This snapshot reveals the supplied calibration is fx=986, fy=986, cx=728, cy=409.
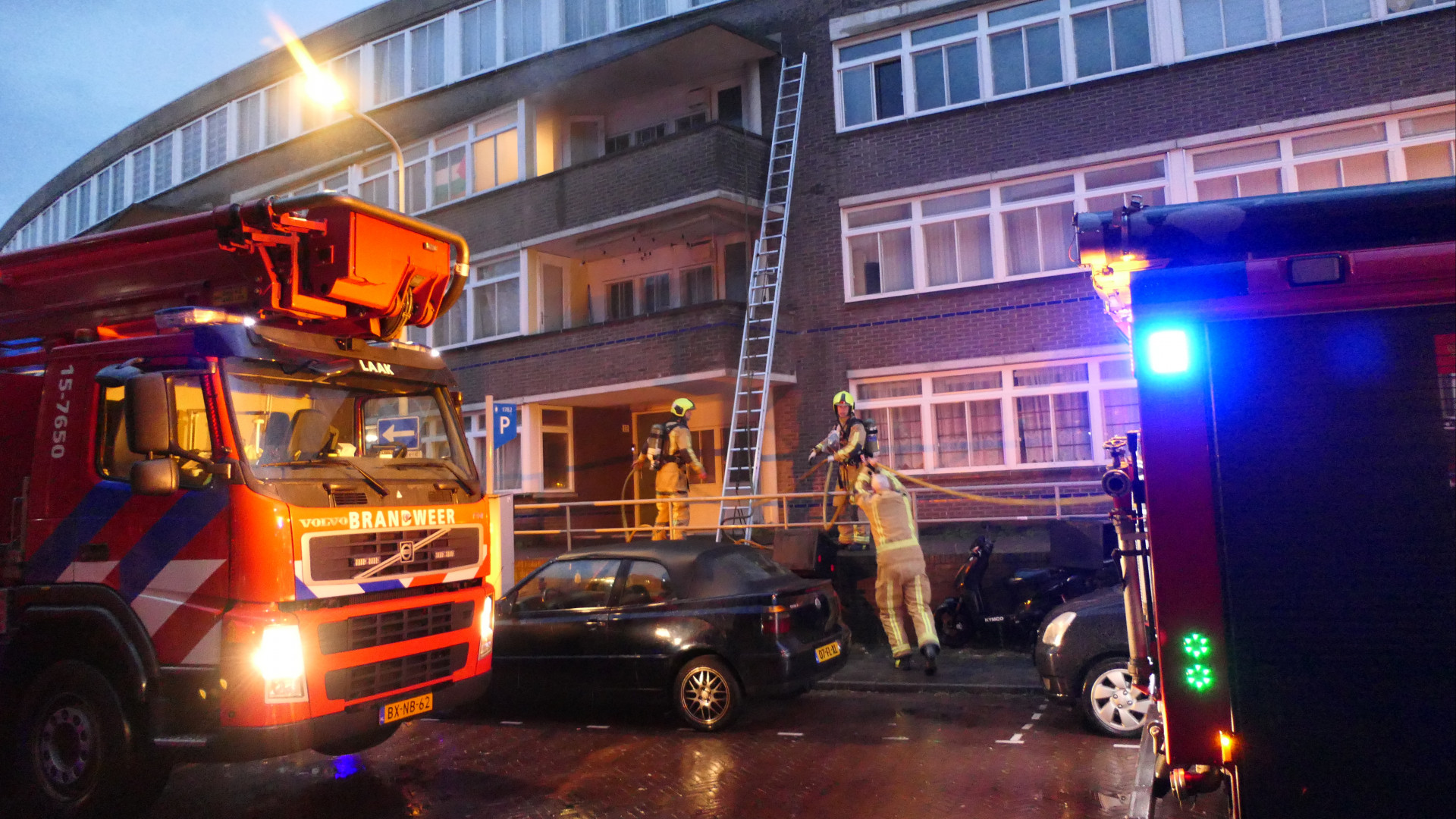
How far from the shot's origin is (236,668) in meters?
5.25

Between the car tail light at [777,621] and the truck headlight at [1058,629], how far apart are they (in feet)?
6.37

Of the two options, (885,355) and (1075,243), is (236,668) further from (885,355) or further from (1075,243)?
(885,355)

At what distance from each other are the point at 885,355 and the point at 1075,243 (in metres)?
11.9

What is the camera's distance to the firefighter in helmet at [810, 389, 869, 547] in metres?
10.7

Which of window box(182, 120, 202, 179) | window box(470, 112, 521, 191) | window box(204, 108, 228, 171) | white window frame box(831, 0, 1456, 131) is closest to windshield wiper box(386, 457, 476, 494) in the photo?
white window frame box(831, 0, 1456, 131)

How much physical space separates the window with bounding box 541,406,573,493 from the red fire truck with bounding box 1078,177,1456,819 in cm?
1621

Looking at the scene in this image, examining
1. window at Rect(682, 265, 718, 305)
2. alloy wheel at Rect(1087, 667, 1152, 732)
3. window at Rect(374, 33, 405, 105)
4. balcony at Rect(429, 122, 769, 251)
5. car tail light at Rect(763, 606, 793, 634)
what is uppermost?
window at Rect(374, 33, 405, 105)

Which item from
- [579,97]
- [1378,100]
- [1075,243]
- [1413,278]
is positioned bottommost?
[1413,278]

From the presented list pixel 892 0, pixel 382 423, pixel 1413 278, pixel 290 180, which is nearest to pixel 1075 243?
pixel 1413 278

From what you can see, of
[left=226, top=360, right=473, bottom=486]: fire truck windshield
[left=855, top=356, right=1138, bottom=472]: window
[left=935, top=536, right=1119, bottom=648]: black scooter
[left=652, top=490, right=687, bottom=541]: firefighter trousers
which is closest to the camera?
[left=226, top=360, right=473, bottom=486]: fire truck windshield

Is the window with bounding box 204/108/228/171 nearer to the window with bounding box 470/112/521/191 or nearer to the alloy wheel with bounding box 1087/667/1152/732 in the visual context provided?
the window with bounding box 470/112/521/191

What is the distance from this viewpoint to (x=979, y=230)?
15.5 meters

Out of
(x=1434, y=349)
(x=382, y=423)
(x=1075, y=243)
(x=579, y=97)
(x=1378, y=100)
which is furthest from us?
(x=579, y=97)

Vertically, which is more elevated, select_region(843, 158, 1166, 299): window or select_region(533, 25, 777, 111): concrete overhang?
select_region(533, 25, 777, 111): concrete overhang
